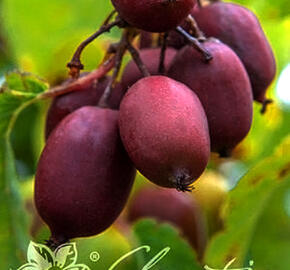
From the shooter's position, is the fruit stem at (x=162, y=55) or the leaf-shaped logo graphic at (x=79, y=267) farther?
the leaf-shaped logo graphic at (x=79, y=267)

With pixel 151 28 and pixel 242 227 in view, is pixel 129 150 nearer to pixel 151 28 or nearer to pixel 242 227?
pixel 151 28

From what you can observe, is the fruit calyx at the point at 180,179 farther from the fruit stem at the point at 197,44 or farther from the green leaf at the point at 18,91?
the green leaf at the point at 18,91

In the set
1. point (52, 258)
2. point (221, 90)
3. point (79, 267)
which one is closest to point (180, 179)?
point (221, 90)

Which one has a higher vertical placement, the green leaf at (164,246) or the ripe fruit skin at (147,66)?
the ripe fruit skin at (147,66)

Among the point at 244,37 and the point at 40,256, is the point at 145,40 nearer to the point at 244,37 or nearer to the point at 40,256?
the point at 244,37

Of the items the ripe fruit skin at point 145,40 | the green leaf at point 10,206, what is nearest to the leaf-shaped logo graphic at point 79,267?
the green leaf at point 10,206

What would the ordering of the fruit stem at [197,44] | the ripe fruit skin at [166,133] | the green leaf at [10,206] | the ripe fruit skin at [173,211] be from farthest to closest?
the ripe fruit skin at [173,211]
the green leaf at [10,206]
the fruit stem at [197,44]
the ripe fruit skin at [166,133]

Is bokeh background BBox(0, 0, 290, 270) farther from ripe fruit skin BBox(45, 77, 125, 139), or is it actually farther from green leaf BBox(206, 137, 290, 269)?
ripe fruit skin BBox(45, 77, 125, 139)

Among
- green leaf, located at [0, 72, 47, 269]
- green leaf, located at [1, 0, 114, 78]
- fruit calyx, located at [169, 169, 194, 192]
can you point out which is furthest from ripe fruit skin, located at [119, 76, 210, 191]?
green leaf, located at [1, 0, 114, 78]
